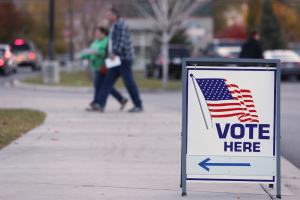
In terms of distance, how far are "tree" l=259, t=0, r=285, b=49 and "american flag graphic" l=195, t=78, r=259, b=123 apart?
142ft

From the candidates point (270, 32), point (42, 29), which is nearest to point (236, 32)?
point (42, 29)

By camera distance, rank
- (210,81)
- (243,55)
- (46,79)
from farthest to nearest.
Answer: (46,79)
(243,55)
(210,81)

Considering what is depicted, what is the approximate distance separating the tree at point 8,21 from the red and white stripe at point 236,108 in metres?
62.2

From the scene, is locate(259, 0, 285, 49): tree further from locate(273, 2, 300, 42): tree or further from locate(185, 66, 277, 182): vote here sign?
locate(185, 66, 277, 182): vote here sign

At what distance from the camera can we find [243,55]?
18.5 m

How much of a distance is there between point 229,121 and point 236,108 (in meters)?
0.12

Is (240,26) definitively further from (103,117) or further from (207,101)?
(207,101)

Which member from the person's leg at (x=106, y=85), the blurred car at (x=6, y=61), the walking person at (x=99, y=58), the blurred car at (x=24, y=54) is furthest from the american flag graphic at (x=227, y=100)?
the blurred car at (x=24, y=54)

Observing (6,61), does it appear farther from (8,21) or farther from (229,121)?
(8,21)

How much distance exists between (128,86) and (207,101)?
8.21m

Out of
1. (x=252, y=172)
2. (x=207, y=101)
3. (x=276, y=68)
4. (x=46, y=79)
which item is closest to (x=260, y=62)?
(x=276, y=68)

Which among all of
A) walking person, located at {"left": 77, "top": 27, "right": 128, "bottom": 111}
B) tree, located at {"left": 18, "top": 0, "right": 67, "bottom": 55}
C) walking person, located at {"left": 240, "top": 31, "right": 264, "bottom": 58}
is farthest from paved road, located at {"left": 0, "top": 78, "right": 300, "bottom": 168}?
tree, located at {"left": 18, "top": 0, "right": 67, "bottom": 55}

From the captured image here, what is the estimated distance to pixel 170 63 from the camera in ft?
116

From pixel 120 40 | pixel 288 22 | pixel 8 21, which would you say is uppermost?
pixel 8 21
